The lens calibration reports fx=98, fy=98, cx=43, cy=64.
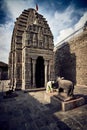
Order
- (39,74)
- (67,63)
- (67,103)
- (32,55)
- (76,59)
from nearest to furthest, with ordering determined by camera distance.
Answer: (67,103) < (32,55) < (39,74) < (76,59) < (67,63)

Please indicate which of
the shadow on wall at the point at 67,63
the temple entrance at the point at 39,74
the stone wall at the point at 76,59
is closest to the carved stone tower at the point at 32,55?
the temple entrance at the point at 39,74

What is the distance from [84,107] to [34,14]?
45.4 feet

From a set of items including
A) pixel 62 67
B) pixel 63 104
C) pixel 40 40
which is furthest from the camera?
pixel 62 67

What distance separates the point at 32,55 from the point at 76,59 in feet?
20.4

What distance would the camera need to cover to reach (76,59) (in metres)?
13.2

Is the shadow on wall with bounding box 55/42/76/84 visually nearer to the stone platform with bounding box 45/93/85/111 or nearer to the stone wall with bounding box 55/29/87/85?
the stone wall with bounding box 55/29/87/85

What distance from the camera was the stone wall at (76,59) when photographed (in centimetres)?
1196

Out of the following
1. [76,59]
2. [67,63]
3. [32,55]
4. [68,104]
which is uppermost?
[32,55]

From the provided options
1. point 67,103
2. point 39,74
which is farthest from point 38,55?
point 67,103

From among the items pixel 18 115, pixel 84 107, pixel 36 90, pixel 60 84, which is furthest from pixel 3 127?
pixel 36 90

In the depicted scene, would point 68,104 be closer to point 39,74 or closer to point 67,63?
point 39,74

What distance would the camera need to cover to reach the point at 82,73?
39.9 feet

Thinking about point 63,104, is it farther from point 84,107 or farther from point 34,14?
point 34,14

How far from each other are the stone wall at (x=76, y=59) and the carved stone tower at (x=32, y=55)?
3.72 m
